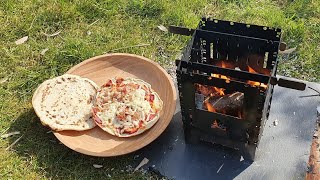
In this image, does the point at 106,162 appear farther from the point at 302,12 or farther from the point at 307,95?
the point at 302,12

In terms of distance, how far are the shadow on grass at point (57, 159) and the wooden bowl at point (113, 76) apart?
0.18m

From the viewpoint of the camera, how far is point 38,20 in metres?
4.69

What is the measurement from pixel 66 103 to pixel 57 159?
1.57ft

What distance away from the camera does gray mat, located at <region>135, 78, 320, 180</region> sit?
316 centimetres

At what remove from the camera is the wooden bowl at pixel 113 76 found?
3.23m

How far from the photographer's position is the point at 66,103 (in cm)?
346

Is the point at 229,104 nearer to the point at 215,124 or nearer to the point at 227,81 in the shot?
the point at 215,124

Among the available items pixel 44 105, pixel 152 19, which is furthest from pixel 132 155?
pixel 152 19

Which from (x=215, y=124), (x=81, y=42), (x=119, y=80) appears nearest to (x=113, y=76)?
(x=119, y=80)

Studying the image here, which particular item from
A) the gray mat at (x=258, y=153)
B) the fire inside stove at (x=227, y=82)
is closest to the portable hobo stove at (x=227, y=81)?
the fire inside stove at (x=227, y=82)

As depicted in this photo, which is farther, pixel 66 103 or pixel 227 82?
pixel 66 103

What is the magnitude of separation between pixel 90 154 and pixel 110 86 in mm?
670

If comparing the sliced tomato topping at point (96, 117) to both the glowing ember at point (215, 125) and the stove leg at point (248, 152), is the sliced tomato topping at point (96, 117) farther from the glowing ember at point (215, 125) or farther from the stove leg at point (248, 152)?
the stove leg at point (248, 152)

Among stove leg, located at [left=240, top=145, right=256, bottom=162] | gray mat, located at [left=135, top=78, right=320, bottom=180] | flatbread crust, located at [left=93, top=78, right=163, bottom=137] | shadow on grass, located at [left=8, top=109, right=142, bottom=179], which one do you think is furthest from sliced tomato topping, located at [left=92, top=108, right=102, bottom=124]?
stove leg, located at [left=240, top=145, right=256, bottom=162]
